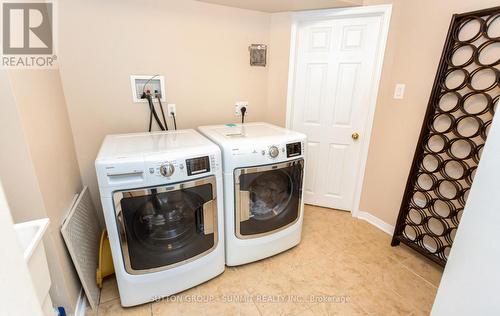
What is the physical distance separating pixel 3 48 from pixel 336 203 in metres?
2.72

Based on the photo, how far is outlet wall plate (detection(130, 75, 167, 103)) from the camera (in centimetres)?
184

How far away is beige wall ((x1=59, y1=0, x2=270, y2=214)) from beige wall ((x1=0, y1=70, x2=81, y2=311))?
0.65 ft

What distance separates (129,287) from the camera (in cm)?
144

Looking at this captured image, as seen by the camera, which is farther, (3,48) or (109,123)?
(109,123)

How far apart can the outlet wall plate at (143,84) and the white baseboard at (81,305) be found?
1.36m

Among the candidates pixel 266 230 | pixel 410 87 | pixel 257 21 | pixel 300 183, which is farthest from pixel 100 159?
pixel 410 87

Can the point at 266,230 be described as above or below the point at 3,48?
below

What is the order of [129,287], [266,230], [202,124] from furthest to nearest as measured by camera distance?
[202,124] → [266,230] → [129,287]

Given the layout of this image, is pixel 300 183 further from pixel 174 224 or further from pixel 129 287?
pixel 129 287

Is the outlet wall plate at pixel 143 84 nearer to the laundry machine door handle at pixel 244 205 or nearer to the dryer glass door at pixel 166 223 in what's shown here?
the dryer glass door at pixel 166 223

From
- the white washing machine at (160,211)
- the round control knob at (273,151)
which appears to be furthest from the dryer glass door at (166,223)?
the round control knob at (273,151)

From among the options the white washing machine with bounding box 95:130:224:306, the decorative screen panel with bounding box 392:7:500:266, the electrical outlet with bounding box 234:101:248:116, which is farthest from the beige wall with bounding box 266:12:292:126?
the decorative screen panel with bounding box 392:7:500:266

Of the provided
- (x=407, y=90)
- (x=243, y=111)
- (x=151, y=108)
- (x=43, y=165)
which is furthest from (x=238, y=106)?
(x=43, y=165)

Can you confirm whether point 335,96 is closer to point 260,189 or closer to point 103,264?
point 260,189
